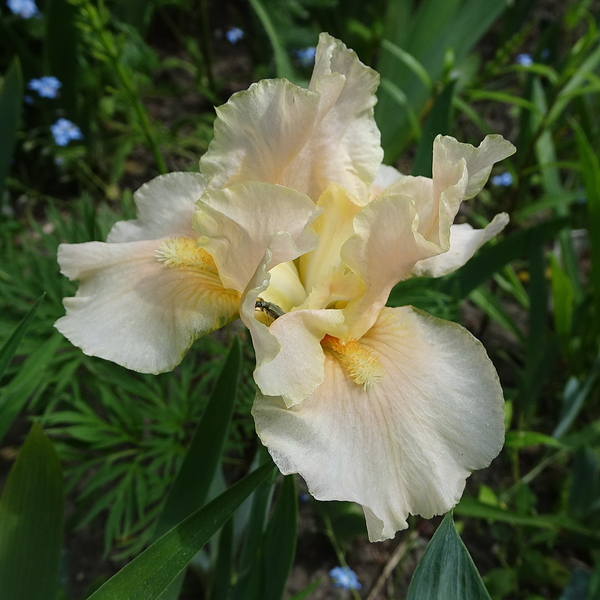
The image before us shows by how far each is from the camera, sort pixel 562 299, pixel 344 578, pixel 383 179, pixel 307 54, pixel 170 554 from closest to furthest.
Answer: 1. pixel 170 554
2. pixel 383 179
3. pixel 344 578
4. pixel 562 299
5. pixel 307 54

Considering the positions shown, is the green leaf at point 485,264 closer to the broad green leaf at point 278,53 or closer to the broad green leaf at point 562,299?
the broad green leaf at point 562,299

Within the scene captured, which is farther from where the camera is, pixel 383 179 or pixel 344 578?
pixel 344 578

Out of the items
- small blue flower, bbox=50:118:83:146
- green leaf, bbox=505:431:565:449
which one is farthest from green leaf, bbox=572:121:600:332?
small blue flower, bbox=50:118:83:146

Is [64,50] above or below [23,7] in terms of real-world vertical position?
below

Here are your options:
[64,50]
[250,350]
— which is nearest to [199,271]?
[250,350]

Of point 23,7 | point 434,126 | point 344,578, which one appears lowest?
point 344,578

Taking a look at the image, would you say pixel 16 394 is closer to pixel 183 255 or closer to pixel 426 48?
pixel 183 255

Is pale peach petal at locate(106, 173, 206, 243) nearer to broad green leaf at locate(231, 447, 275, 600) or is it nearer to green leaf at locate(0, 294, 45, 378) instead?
green leaf at locate(0, 294, 45, 378)

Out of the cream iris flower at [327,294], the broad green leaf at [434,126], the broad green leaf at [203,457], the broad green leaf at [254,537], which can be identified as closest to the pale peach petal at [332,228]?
the cream iris flower at [327,294]
